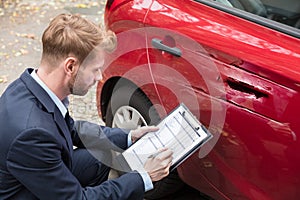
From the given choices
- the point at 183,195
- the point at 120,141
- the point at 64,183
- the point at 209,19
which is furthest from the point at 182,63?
the point at 183,195

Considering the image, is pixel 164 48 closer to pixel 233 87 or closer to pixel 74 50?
pixel 233 87

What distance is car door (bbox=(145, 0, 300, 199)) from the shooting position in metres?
2.06

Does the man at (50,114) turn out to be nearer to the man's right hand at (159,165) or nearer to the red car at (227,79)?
the man's right hand at (159,165)

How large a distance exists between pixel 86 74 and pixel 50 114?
0.20 metres

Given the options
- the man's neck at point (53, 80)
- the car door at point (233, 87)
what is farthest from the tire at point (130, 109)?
the man's neck at point (53, 80)

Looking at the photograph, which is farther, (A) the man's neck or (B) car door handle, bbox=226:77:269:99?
(B) car door handle, bbox=226:77:269:99

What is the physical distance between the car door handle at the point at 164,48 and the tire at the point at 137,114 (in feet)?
1.23

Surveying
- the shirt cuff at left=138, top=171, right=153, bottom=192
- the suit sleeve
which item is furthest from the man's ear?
the shirt cuff at left=138, top=171, right=153, bottom=192

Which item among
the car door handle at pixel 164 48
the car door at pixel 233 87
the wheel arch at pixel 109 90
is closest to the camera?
the car door at pixel 233 87

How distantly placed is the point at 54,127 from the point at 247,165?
86 centimetres

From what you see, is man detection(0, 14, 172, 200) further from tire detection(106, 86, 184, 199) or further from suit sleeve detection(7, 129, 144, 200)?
tire detection(106, 86, 184, 199)

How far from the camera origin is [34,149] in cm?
182

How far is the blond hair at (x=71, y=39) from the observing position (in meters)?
1.86

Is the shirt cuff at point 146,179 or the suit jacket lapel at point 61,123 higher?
the suit jacket lapel at point 61,123
